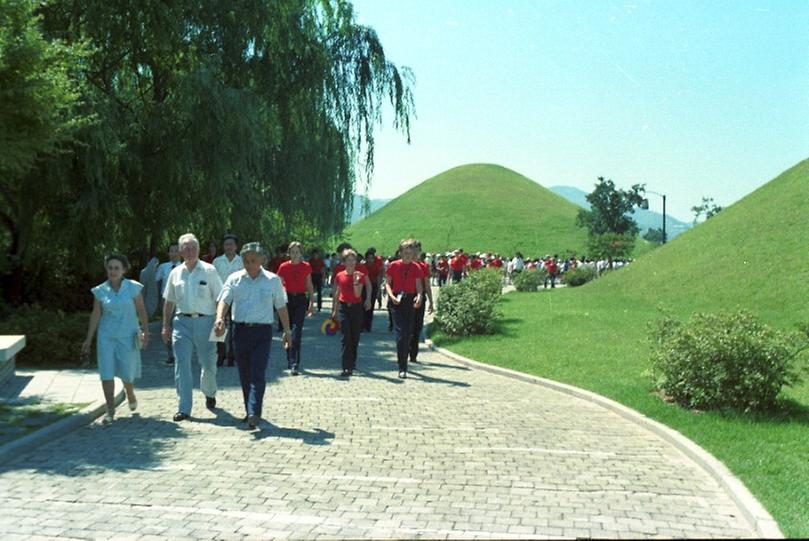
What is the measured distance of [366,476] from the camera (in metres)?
6.10

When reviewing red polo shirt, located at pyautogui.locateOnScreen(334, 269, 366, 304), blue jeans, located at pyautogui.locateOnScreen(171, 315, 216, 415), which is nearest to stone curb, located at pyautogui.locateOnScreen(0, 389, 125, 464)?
blue jeans, located at pyautogui.locateOnScreen(171, 315, 216, 415)

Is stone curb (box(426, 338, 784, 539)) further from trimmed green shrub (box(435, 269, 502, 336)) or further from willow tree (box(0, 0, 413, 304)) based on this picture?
willow tree (box(0, 0, 413, 304))

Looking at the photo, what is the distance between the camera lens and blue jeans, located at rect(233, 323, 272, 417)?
7930mm

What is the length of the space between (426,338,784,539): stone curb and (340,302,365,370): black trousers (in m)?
2.12

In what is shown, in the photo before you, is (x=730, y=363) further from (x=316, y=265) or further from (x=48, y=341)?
(x=316, y=265)

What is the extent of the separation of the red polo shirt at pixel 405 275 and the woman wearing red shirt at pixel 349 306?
51 centimetres

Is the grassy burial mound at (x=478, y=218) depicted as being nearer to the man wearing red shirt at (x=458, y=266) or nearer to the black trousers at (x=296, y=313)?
the man wearing red shirt at (x=458, y=266)

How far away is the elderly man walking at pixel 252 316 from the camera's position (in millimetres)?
7977

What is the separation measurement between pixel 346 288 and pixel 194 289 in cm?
356

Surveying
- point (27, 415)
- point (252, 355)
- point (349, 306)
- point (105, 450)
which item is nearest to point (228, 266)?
point (349, 306)

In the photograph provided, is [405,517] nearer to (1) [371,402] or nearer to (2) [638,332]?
(1) [371,402]

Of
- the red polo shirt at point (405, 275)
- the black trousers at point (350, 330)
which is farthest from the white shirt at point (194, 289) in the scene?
the red polo shirt at point (405, 275)

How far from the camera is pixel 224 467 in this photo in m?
6.35

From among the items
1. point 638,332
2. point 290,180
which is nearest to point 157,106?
point 290,180
